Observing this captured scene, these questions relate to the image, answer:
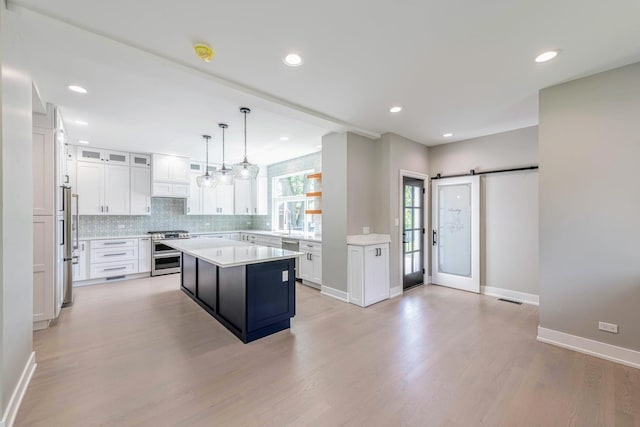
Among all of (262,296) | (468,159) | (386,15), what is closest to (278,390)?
(262,296)

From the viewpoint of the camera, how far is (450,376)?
221cm

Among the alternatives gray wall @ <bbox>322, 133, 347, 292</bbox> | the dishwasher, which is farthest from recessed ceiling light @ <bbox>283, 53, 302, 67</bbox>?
the dishwasher

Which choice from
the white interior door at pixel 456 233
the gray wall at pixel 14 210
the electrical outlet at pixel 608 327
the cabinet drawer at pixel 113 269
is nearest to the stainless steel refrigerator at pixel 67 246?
the cabinet drawer at pixel 113 269

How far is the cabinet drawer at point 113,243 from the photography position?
5074 mm

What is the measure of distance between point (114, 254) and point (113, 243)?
23 cm

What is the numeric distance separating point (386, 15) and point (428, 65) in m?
0.81

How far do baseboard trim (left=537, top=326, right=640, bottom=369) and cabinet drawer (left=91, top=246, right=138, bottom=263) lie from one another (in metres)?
6.91

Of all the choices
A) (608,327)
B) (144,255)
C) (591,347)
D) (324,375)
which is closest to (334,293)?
(324,375)

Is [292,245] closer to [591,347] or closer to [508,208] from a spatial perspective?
[508,208]

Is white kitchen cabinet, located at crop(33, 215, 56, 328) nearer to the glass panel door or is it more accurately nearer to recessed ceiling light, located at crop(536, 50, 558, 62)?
the glass panel door

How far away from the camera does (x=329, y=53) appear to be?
7.18 feet

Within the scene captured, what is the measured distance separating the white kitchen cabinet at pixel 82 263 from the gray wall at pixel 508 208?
23.9 ft

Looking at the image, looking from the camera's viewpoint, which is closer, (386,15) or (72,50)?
Answer: (386,15)

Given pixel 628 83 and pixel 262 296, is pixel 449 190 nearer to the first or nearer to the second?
pixel 628 83
